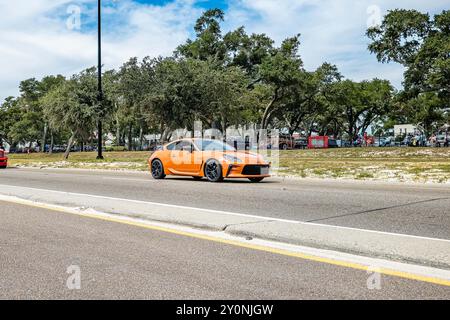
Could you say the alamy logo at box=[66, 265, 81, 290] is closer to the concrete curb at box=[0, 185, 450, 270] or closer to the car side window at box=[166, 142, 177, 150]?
the concrete curb at box=[0, 185, 450, 270]

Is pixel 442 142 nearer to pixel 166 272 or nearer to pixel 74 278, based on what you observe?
pixel 166 272

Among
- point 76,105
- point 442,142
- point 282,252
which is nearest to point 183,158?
point 282,252

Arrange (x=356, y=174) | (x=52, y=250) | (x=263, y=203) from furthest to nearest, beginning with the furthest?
1. (x=356, y=174)
2. (x=263, y=203)
3. (x=52, y=250)

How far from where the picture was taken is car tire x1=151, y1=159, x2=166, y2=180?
54.3ft

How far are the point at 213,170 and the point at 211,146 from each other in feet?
2.80

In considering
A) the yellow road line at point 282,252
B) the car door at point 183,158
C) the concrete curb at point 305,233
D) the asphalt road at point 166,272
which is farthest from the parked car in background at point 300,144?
the asphalt road at point 166,272

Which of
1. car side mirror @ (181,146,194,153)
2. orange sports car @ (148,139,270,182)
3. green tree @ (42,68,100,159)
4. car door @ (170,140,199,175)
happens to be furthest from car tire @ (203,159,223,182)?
green tree @ (42,68,100,159)

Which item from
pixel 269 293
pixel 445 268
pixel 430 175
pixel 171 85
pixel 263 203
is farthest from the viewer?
pixel 171 85

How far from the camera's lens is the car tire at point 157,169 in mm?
16562

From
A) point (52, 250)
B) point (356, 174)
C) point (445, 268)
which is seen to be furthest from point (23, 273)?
point (356, 174)

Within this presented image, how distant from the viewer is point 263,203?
984cm

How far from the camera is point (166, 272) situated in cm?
477
